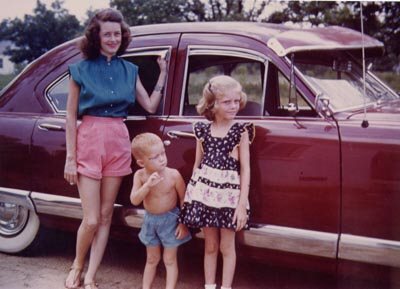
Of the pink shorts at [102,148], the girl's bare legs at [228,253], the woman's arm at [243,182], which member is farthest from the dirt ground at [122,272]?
the pink shorts at [102,148]

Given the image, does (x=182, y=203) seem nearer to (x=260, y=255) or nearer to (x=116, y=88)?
(x=260, y=255)

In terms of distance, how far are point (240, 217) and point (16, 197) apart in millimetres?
1848

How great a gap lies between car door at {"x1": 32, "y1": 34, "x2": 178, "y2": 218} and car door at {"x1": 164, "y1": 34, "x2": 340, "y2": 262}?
0.81ft

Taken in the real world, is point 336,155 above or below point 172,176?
above

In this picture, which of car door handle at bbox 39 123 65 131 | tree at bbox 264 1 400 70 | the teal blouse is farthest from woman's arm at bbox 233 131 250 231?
tree at bbox 264 1 400 70

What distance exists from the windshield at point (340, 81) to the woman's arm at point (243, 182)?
519 millimetres

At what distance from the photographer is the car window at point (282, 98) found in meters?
2.81

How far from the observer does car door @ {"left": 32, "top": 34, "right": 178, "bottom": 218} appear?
128 inches

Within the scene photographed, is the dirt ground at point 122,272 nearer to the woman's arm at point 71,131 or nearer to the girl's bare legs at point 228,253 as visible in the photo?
the girl's bare legs at point 228,253

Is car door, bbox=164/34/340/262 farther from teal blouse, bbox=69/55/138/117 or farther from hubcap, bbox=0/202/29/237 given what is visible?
hubcap, bbox=0/202/29/237

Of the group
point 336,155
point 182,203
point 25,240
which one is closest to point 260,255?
point 182,203

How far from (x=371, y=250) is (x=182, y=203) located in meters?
1.06

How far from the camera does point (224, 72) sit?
12.7ft

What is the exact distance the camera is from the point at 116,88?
3.02 meters
